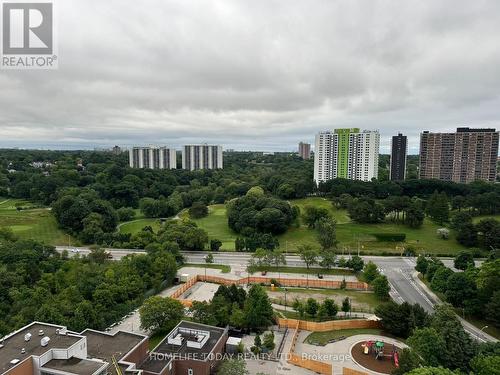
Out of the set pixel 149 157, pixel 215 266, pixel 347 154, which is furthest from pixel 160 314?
pixel 149 157

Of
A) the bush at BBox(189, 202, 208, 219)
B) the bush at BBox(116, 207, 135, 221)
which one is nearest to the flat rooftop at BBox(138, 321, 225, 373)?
the bush at BBox(189, 202, 208, 219)

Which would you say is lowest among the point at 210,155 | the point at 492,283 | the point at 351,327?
the point at 351,327

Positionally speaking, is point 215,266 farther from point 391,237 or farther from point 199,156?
point 199,156

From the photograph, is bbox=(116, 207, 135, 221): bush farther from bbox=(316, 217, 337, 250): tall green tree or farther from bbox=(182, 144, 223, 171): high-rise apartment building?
bbox=(182, 144, 223, 171): high-rise apartment building

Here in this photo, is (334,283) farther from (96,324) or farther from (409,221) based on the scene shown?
(409,221)

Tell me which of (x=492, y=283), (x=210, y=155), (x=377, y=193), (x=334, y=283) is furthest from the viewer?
(x=210, y=155)

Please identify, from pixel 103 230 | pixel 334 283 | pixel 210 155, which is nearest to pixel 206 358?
pixel 334 283

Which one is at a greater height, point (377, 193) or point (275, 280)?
point (377, 193)

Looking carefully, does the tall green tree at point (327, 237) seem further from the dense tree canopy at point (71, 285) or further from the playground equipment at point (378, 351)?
the playground equipment at point (378, 351)
